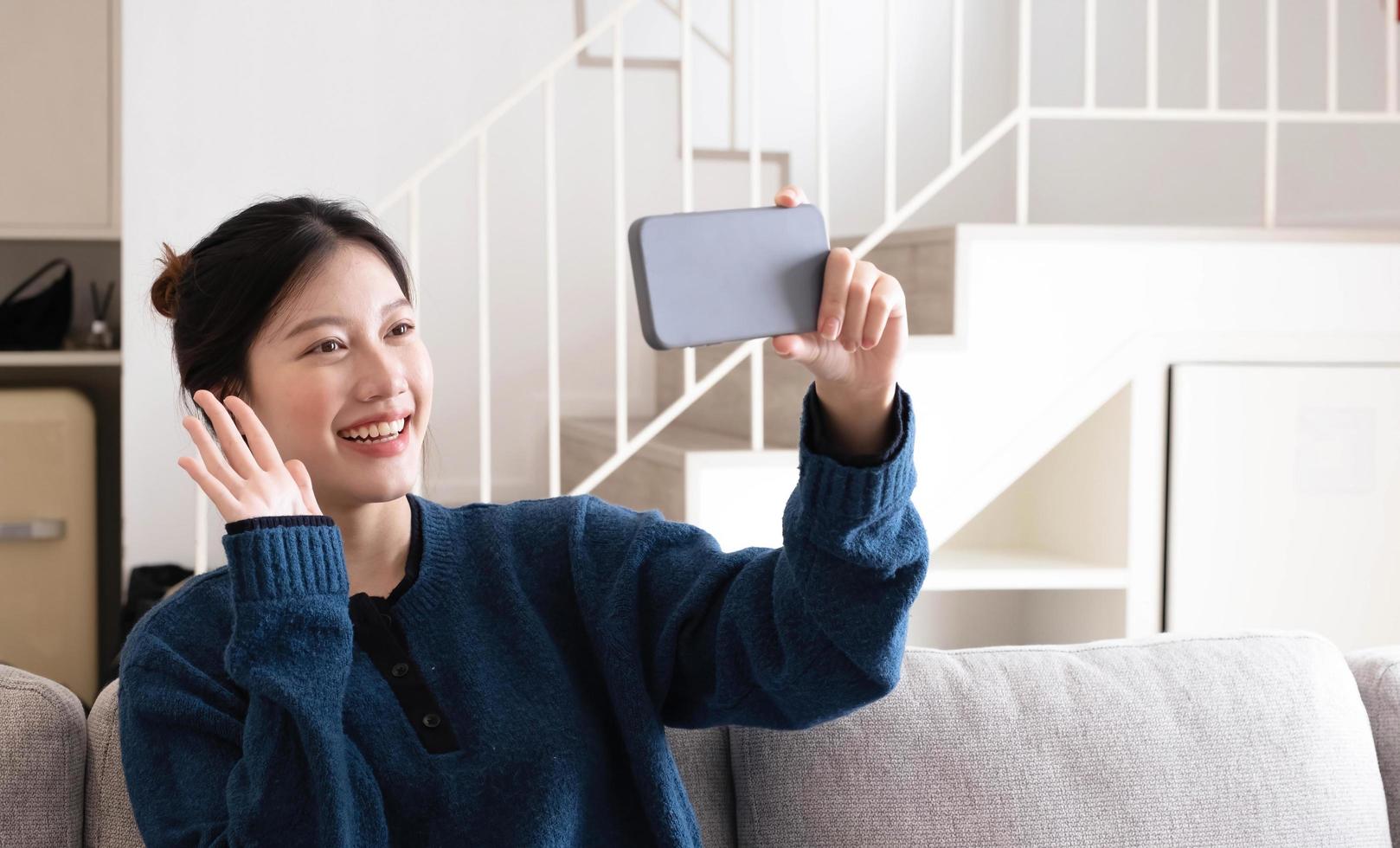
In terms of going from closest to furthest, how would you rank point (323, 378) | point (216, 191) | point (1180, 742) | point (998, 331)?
point (323, 378), point (1180, 742), point (998, 331), point (216, 191)

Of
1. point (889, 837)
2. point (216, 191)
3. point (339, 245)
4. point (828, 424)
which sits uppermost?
point (216, 191)

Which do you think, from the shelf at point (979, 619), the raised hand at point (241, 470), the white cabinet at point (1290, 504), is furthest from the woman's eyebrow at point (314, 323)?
the shelf at point (979, 619)

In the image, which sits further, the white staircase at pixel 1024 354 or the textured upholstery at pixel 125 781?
the white staircase at pixel 1024 354

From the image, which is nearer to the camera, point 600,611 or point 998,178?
point 600,611

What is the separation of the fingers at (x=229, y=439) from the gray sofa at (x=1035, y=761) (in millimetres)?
309

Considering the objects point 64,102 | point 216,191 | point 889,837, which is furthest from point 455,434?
point 889,837

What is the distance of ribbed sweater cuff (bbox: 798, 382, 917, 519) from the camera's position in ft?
3.20

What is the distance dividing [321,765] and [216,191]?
6.70ft

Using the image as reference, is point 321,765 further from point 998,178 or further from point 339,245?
point 998,178

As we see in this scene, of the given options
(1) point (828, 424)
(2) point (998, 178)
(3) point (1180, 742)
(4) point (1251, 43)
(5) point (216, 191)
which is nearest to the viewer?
(1) point (828, 424)

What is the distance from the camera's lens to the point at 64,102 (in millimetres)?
3746

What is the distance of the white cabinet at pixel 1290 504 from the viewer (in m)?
2.66

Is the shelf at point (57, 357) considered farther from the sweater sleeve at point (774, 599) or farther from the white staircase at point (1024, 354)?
the sweater sleeve at point (774, 599)

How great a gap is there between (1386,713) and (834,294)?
95cm
